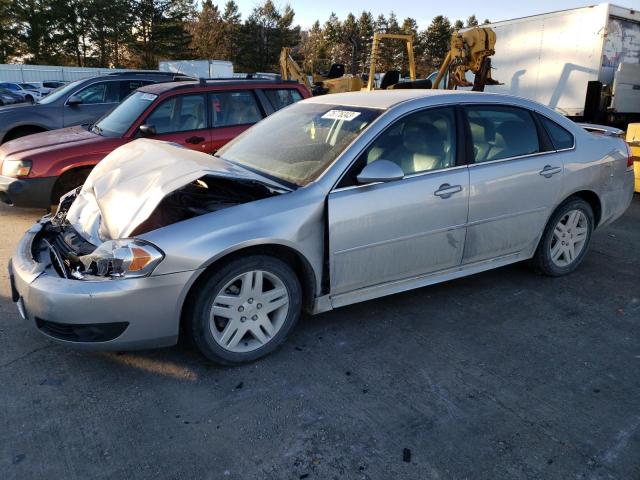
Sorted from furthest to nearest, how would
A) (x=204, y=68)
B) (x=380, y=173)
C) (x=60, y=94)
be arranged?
(x=204, y=68) → (x=60, y=94) → (x=380, y=173)

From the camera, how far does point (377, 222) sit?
3416mm

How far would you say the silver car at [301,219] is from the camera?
289 cm

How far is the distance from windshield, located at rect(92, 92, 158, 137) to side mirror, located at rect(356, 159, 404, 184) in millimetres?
3979

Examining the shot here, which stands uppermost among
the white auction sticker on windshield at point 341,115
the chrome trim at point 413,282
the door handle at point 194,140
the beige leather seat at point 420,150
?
the white auction sticker on windshield at point 341,115

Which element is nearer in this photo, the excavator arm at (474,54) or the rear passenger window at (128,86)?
the rear passenger window at (128,86)

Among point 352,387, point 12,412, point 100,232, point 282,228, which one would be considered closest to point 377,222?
point 282,228

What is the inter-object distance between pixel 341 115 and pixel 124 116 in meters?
3.73

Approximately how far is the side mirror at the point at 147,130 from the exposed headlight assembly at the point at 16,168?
1260 millimetres

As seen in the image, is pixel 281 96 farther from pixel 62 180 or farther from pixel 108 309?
pixel 108 309

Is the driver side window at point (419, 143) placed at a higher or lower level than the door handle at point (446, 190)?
higher

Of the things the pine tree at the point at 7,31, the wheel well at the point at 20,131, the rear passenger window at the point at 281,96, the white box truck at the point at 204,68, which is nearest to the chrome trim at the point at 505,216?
the rear passenger window at the point at 281,96

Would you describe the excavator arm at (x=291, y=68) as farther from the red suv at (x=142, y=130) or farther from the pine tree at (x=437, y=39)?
the pine tree at (x=437, y=39)

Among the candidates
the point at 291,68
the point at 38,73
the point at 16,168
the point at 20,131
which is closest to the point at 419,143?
the point at 16,168

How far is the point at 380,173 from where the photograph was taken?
10.8ft
